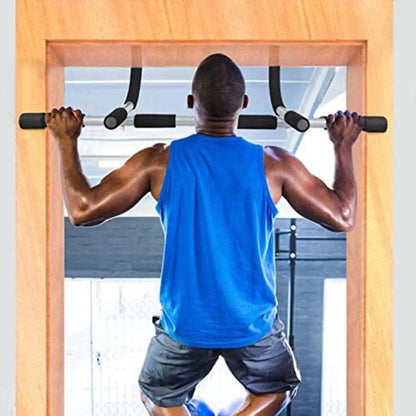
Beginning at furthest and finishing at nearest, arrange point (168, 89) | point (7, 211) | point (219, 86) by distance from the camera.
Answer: point (168, 89) → point (7, 211) → point (219, 86)

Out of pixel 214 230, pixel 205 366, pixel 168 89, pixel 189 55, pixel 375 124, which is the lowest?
pixel 205 366

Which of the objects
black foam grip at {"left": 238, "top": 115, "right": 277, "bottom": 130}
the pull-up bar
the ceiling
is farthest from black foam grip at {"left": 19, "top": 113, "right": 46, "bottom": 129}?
the ceiling

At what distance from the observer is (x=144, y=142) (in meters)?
3.63

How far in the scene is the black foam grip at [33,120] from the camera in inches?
43.5

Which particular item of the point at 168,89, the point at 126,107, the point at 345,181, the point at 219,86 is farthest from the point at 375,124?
the point at 168,89

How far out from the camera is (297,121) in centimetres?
111

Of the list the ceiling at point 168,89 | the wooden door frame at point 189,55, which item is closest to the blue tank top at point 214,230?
the wooden door frame at point 189,55

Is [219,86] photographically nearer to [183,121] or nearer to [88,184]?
[183,121]

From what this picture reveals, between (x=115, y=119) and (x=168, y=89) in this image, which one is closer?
(x=115, y=119)

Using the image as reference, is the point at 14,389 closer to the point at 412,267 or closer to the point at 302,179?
the point at 302,179

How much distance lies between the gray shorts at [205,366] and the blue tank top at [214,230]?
0.19 ft

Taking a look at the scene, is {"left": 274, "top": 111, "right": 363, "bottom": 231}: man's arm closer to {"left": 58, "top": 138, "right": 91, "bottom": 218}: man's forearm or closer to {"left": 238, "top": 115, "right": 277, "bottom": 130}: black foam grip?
{"left": 238, "top": 115, "right": 277, "bottom": 130}: black foam grip

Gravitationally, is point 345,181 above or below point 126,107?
below

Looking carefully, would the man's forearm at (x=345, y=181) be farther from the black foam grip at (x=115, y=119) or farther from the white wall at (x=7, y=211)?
the white wall at (x=7, y=211)
